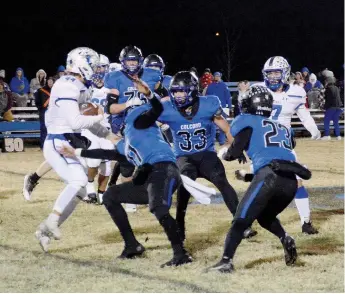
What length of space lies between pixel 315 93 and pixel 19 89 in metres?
8.23

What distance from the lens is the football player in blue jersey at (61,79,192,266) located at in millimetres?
5832

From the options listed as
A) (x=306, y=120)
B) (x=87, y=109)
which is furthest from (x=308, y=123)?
(x=87, y=109)

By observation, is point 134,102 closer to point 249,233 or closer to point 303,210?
point 249,233

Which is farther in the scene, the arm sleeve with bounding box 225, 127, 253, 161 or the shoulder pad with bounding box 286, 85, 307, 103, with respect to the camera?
the shoulder pad with bounding box 286, 85, 307, 103

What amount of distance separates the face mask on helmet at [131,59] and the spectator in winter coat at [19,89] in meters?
10.7

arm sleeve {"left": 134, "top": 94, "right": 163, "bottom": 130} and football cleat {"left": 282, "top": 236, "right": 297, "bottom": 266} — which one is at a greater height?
arm sleeve {"left": 134, "top": 94, "right": 163, "bottom": 130}

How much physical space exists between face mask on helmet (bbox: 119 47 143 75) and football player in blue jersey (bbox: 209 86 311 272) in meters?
2.24

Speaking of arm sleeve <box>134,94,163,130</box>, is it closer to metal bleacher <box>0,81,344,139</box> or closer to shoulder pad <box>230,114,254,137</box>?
shoulder pad <box>230,114,254,137</box>

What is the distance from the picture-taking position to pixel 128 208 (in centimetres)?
853

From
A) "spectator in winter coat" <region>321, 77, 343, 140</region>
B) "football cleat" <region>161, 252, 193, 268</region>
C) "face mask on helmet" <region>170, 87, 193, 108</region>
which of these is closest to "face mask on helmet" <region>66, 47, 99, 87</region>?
"face mask on helmet" <region>170, 87, 193, 108</region>

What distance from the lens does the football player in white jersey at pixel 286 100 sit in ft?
23.6

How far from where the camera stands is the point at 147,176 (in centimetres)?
595

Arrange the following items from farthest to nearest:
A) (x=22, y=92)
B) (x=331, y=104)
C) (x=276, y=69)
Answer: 1. (x=331, y=104)
2. (x=22, y=92)
3. (x=276, y=69)

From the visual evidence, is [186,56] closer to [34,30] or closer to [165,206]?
[34,30]
